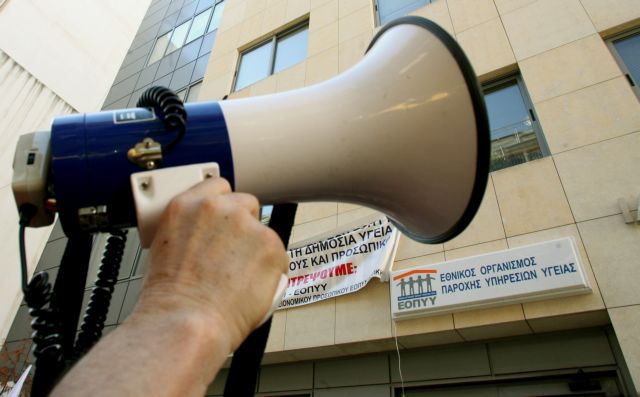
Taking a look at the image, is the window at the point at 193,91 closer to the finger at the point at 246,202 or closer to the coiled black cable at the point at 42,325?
the coiled black cable at the point at 42,325

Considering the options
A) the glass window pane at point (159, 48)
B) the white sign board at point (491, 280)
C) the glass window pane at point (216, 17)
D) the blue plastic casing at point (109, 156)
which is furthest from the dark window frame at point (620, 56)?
the glass window pane at point (159, 48)

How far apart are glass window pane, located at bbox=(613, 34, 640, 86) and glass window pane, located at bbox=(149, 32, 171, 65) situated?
8092 millimetres

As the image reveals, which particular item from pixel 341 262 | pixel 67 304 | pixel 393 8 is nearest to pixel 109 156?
pixel 67 304

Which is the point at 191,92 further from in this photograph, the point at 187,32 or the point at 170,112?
the point at 170,112

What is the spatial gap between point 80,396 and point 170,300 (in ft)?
0.38

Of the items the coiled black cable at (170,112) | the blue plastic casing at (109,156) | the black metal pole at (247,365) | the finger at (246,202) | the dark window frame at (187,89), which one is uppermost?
the dark window frame at (187,89)

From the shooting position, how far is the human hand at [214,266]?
1.41 ft

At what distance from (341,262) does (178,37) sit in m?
7.29

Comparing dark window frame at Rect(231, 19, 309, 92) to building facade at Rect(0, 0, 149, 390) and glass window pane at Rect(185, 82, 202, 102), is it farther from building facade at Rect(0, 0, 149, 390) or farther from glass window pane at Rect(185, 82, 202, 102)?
building facade at Rect(0, 0, 149, 390)

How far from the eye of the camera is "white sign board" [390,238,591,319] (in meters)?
2.35

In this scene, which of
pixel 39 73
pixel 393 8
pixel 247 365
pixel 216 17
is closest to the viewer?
pixel 247 365

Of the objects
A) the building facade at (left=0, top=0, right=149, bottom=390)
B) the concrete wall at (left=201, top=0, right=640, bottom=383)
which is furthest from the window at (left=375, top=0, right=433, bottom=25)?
the building facade at (left=0, top=0, right=149, bottom=390)

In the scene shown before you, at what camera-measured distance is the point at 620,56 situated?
3.10m

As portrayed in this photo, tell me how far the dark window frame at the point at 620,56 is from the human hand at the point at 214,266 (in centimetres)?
337
